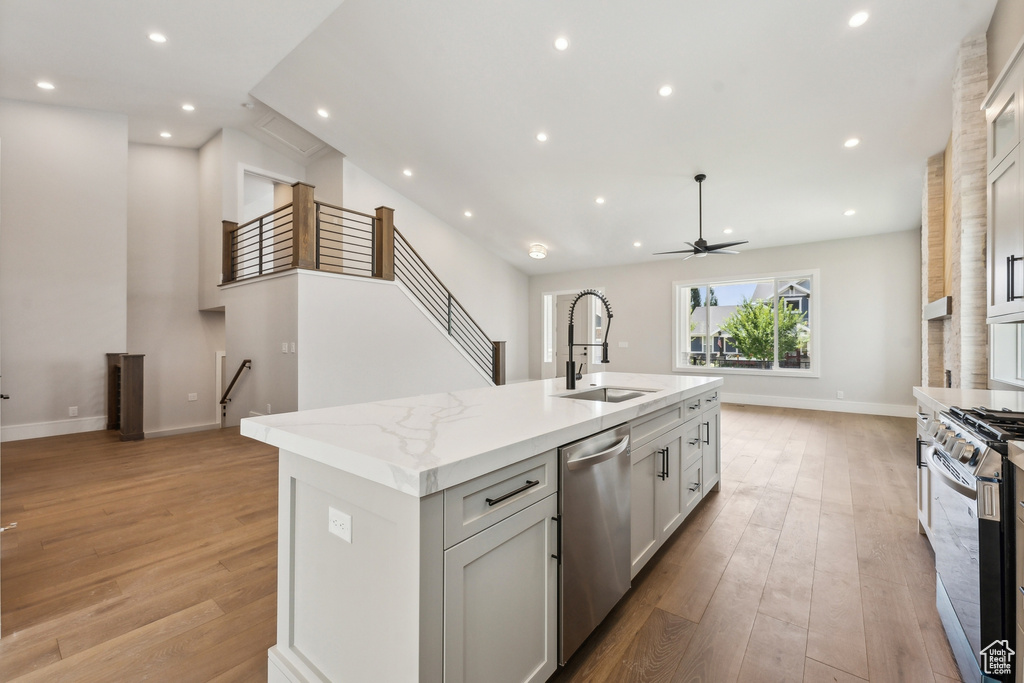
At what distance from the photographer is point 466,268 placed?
858cm

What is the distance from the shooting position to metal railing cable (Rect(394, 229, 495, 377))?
6508mm

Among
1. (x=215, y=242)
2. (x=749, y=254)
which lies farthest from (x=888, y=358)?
(x=215, y=242)

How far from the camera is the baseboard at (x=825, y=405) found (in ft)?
20.3

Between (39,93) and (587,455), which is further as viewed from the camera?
(39,93)

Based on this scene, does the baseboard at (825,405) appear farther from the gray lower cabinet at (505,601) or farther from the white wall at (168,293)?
the white wall at (168,293)

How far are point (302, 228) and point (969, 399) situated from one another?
5.68 metres

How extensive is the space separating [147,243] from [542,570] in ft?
25.5

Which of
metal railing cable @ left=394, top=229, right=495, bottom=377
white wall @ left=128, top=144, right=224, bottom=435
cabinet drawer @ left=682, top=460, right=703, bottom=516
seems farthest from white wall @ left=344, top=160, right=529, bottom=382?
cabinet drawer @ left=682, top=460, right=703, bottom=516

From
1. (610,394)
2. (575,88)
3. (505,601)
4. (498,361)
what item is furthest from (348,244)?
(505,601)

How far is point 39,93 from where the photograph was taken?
4.87m

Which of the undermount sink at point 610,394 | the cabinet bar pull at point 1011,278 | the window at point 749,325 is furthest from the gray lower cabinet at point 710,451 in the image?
the window at point 749,325

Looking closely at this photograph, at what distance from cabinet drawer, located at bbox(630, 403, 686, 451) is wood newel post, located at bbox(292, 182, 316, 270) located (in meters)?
4.29

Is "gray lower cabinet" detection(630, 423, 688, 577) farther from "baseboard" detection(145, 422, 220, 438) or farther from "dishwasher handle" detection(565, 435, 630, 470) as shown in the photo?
"baseboard" detection(145, 422, 220, 438)

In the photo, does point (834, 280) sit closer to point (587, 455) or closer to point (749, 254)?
point (749, 254)
